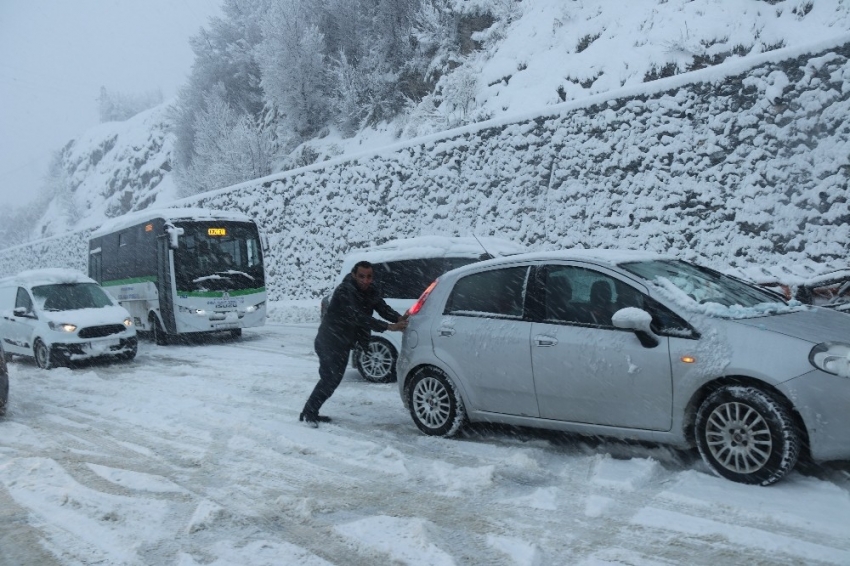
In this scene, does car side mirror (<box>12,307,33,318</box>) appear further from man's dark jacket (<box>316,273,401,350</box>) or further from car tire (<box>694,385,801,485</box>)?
car tire (<box>694,385,801,485</box>)

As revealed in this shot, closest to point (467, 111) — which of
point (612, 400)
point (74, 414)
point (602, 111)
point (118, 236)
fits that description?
point (602, 111)

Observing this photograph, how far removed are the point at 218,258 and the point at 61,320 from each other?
Result: 3.78m

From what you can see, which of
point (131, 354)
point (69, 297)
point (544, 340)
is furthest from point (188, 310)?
point (544, 340)

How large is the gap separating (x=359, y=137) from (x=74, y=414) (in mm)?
21861

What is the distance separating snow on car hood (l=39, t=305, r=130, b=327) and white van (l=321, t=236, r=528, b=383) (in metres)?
5.19

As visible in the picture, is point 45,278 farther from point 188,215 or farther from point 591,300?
point 591,300

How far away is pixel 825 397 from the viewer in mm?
3859

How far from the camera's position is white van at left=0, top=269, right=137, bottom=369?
11.1 metres

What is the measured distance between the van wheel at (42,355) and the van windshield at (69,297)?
0.65 metres

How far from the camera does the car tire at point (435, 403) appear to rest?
565 cm

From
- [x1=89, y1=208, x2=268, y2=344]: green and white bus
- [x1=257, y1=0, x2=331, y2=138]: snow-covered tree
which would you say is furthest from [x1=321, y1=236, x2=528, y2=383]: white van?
[x1=257, y1=0, x2=331, y2=138]: snow-covered tree

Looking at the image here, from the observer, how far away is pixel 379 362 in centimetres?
879

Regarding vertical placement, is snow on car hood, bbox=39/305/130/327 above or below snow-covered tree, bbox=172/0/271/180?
below

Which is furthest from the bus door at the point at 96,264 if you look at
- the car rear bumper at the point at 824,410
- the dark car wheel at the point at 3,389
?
the car rear bumper at the point at 824,410
